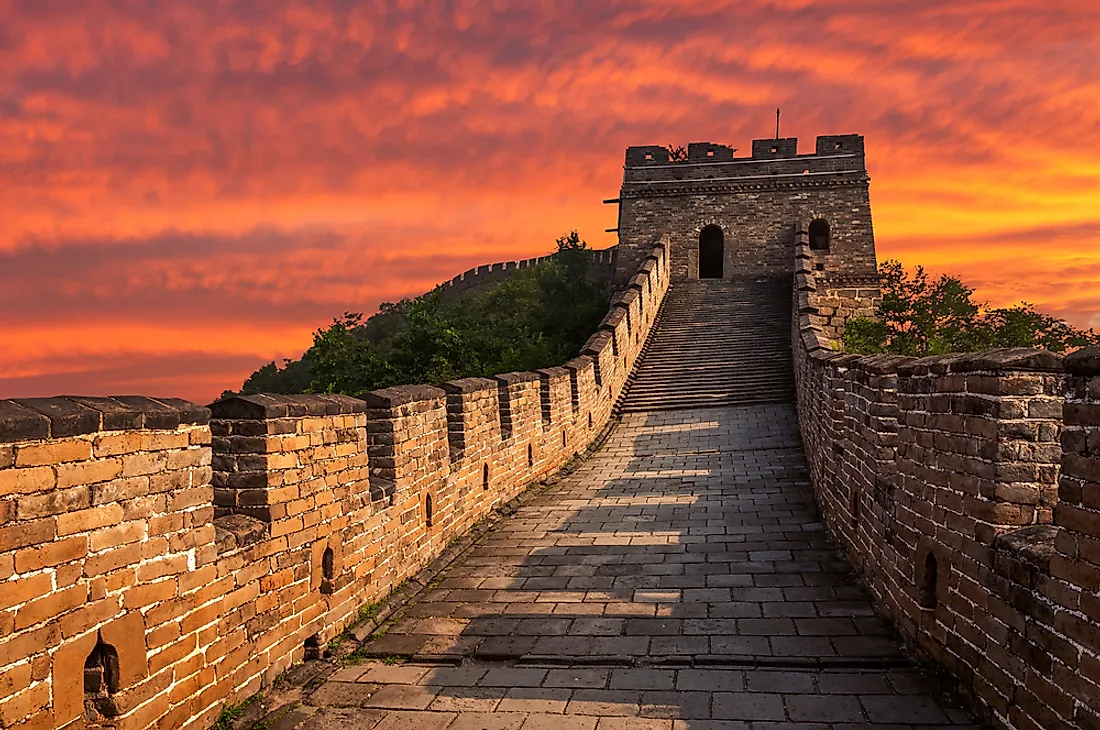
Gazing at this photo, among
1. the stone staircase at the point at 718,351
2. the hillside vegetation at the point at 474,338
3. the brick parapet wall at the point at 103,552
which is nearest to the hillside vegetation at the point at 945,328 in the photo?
the stone staircase at the point at 718,351

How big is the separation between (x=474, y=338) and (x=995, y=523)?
15.7 m

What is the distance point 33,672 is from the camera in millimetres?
3098

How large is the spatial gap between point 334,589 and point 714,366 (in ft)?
43.9

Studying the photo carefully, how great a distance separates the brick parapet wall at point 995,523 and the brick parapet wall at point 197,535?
3550 millimetres

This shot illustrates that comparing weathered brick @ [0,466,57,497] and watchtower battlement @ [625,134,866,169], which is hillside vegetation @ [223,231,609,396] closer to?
watchtower battlement @ [625,134,866,169]

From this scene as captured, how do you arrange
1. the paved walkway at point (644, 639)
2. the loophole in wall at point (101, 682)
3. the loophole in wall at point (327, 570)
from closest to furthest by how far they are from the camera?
the loophole in wall at point (101, 682) → the paved walkway at point (644, 639) → the loophole in wall at point (327, 570)

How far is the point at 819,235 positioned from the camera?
1078 inches

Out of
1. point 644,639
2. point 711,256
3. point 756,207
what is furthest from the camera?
point 711,256

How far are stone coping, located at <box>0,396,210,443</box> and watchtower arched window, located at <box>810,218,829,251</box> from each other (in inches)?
1017

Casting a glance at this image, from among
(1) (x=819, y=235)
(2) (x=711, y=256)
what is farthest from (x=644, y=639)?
(2) (x=711, y=256)

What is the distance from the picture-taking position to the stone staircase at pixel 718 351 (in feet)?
53.7

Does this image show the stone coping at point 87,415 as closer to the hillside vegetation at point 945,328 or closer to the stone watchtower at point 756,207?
the hillside vegetation at point 945,328

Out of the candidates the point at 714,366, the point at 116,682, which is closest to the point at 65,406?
the point at 116,682

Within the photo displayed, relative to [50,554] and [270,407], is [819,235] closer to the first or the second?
[270,407]
